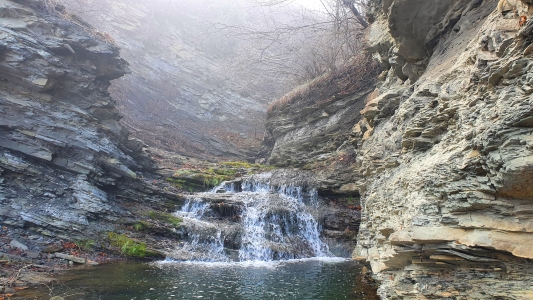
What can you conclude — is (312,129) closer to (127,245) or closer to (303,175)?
(303,175)

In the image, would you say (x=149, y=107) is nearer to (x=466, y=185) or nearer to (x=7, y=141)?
(x=7, y=141)

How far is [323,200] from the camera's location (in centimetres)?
1686

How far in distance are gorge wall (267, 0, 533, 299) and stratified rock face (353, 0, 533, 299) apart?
14mm

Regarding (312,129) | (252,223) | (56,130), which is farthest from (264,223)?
(56,130)

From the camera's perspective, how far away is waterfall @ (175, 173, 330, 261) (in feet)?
42.1

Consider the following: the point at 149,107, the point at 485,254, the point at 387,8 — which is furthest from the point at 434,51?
the point at 149,107

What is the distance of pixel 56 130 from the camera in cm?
1296

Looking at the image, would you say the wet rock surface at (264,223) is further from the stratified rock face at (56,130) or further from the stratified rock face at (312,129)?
the stratified rock face at (312,129)

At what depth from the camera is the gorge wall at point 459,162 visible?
3.74 m

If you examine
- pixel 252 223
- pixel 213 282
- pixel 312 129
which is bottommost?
pixel 213 282

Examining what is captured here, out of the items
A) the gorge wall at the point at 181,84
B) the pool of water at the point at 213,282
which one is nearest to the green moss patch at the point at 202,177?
the gorge wall at the point at 181,84

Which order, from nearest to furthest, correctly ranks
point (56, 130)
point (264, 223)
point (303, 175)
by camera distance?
point (56, 130) → point (264, 223) → point (303, 175)

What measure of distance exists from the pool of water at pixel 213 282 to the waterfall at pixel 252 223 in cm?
141

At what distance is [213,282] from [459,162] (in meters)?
6.76
